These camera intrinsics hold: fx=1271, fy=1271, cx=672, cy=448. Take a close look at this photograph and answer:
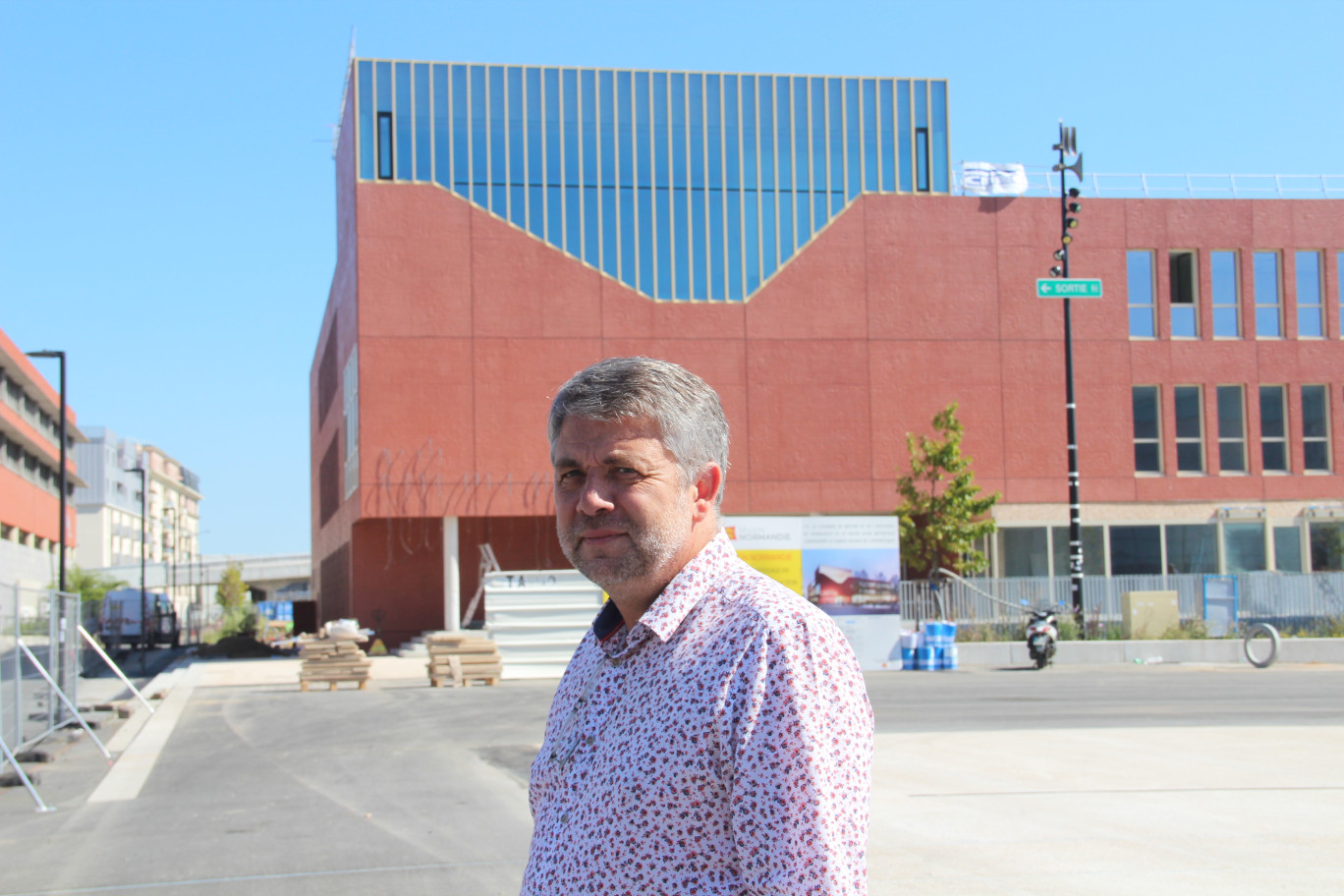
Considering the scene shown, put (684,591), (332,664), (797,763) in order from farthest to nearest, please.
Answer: (332,664) < (684,591) < (797,763)

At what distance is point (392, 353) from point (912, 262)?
626 inches

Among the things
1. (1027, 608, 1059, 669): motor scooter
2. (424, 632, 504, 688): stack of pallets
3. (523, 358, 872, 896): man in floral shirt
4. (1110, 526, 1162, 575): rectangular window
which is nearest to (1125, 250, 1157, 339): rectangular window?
(1110, 526, 1162, 575): rectangular window

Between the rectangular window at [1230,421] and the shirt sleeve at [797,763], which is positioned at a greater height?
the rectangular window at [1230,421]

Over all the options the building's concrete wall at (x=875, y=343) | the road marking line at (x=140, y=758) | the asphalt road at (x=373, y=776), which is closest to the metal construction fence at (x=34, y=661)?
the asphalt road at (x=373, y=776)

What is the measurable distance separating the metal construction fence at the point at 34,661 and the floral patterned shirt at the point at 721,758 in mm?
13188

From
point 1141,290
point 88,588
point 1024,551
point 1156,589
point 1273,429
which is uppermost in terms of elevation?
point 1141,290

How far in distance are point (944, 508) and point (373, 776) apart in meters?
24.4

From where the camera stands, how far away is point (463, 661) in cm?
2416

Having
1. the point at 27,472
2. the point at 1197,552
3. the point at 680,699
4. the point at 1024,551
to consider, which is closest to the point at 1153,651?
the point at 1024,551

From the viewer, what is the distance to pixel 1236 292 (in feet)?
129

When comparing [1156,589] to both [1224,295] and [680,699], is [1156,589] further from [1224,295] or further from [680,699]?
[680,699]

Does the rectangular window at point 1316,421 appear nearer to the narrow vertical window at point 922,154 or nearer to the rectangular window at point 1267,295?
the rectangular window at point 1267,295

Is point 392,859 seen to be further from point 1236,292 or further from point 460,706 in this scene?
point 1236,292

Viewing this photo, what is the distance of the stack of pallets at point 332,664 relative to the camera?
23.7 meters
